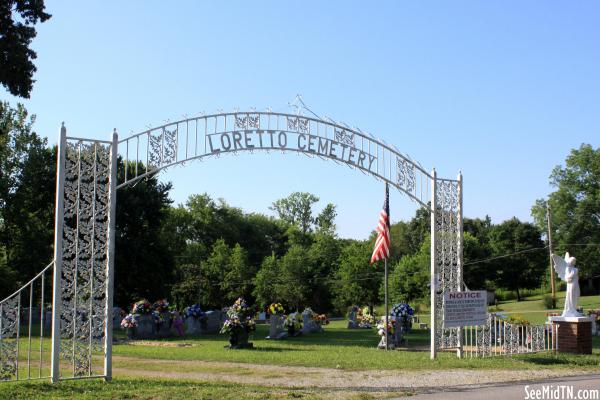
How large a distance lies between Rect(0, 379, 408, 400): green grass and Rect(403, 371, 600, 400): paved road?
74cm

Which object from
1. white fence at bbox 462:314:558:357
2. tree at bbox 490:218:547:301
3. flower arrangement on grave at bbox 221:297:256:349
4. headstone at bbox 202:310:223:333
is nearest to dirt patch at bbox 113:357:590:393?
white fence at bbox 462:314:558:357

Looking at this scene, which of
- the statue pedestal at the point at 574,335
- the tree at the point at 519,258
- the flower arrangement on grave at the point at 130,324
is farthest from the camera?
the tree at the point at 519,258

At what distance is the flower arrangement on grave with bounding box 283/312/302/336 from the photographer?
83.4 ft

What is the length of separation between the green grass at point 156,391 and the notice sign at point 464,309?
Answer: 5.22m

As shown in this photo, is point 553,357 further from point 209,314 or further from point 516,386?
point 209,314

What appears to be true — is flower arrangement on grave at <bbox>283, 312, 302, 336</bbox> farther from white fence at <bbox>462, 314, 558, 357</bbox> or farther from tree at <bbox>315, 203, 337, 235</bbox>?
tree at <bbox>315, 203, 337, 235</bbox>

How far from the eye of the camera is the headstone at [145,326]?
25380 millimetres

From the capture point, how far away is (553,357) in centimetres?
1549

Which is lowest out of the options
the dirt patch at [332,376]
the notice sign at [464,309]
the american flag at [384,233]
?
the dirt patch at [332,376]

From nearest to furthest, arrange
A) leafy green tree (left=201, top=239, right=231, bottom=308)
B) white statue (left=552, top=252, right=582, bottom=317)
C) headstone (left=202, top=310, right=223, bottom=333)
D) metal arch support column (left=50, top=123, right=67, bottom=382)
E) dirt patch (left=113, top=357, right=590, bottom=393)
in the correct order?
metal arch support column (left=50, top=123, right=67, bottom=382), dirt patch (left=113, top=357, right=590, bottom=393), white statue (left=552, top=252, right=582, bottom=317), headstone (left=202, top=310, right=223, bottom=333), leafy green tree (left=201, top=239, right=231, bottom=308)

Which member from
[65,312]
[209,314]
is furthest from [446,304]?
[209,314]

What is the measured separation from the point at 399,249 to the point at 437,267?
63.7 meters

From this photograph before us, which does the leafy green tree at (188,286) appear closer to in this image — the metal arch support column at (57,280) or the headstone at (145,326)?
the headstone at (145,326)

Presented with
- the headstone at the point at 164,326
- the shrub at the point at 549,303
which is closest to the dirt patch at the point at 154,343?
the headstone at the point at 164,326
